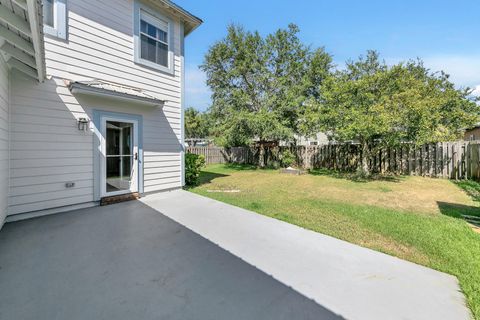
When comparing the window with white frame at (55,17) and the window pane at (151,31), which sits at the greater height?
the window pane at (151,31)

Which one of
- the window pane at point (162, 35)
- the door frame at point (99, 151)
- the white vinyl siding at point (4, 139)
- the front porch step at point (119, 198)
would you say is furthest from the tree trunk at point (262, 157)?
the white vinyl siding at point (4, 139)

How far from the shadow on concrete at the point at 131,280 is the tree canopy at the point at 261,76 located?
1036 cm

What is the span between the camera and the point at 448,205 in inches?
199

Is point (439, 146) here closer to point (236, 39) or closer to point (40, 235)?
point (236, 39)

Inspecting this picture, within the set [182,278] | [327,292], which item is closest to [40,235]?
[182,278]

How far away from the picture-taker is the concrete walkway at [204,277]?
1840 millimetres

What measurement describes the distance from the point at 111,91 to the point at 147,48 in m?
1.97

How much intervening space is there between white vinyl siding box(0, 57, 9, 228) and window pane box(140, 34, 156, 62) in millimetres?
2922

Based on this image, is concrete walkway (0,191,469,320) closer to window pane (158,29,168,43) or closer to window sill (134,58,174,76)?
window sill (134,58,174,76)

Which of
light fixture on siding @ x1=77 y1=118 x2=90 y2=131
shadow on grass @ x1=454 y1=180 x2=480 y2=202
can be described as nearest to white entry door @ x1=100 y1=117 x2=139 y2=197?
light fixture on siding @ x1=77 y1=118 x2=90 y2=131

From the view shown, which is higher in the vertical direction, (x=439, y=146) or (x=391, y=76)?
(x=391, y=76)

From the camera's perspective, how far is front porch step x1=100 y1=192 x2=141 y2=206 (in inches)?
198

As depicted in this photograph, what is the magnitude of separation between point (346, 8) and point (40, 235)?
10.7 meters

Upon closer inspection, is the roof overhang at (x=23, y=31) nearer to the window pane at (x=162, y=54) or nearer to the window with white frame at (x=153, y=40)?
the window with white frame at (x=153, y=40)
